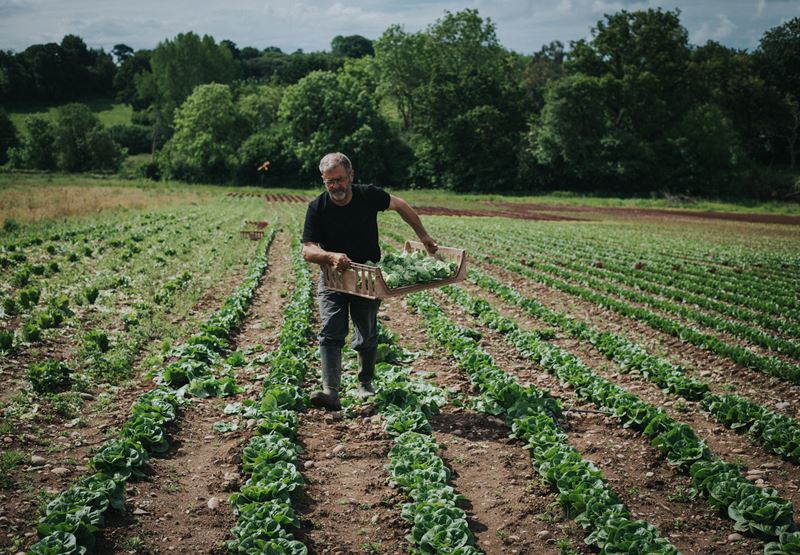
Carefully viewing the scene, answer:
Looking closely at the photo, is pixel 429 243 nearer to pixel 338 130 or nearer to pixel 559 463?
pixel 559 463

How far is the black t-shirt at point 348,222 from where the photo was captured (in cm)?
620

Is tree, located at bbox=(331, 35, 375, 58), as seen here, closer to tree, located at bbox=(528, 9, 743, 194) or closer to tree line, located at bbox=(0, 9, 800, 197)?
tree line, located at bbox=(0, 9, 800, 197)

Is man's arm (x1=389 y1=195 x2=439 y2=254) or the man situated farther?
man's arm (x1=389 y1=195 x2=439 y2=254)

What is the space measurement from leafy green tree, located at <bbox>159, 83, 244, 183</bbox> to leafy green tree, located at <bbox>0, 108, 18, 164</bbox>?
20023mm

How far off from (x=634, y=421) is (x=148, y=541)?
4.74 m

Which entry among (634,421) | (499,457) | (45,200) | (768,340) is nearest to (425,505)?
(499,457)

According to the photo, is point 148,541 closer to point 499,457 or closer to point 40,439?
point 40,439

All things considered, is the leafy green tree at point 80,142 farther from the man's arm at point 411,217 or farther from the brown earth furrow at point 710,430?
the man's arm at point 411,217

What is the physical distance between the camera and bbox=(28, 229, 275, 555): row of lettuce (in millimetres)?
3957

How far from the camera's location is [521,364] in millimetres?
8805

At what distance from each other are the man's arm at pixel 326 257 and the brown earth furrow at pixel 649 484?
2.93 metres

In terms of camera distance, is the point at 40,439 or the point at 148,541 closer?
the point at 148,541

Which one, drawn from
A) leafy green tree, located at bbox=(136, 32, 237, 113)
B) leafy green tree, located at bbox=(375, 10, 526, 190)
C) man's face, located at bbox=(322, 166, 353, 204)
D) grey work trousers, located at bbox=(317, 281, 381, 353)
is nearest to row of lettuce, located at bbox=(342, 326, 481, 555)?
grey work trousers, located at bbox=(317, 281, 381, 353)

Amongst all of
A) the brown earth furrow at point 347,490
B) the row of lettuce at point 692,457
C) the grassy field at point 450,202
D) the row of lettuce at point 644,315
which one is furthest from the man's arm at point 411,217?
the grassy field at point 450,202
